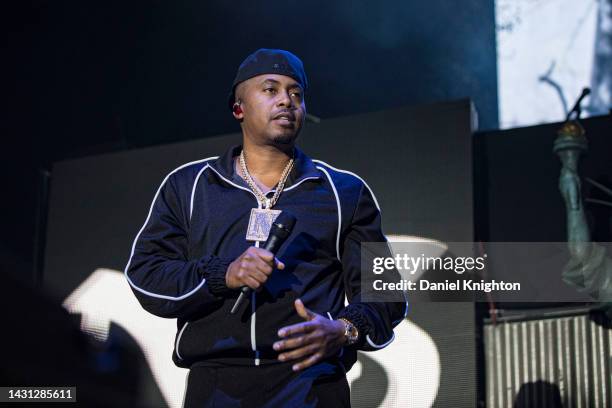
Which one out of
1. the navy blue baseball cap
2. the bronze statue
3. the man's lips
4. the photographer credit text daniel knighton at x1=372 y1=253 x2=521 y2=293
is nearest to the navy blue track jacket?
the man's lips

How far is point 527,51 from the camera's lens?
5.09 m

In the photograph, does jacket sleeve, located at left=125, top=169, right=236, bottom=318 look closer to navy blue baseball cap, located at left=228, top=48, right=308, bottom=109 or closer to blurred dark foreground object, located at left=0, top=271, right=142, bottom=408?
navy blue baseball cap, located at left=228, top=48, right=308, bottom=109

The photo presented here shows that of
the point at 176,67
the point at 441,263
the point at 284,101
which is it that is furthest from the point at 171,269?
the point at 176,67

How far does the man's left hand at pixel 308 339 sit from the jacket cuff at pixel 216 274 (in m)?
0.17

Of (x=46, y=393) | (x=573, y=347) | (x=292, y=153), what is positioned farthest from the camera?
(x=573, y=347)

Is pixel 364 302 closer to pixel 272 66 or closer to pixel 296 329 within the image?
pixel 296 329

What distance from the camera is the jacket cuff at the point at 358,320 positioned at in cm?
158

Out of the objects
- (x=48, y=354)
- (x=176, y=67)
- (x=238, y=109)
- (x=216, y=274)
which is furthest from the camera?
(x=176, y=67)

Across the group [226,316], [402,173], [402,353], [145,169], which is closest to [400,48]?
[402,173]

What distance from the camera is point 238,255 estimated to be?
1.66 metres

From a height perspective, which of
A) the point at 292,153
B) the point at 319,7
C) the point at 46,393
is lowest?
the point at 46,393

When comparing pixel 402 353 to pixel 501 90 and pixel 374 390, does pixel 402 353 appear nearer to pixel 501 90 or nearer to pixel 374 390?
pixel 374 390

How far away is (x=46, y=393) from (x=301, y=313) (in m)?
0.89

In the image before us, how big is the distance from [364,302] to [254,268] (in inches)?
13.4
